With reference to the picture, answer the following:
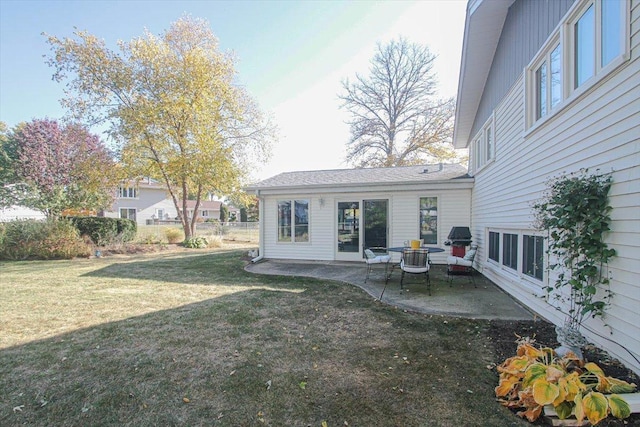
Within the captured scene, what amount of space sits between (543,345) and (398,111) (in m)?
19.8

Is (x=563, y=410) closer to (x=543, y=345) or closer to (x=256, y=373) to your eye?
(x=543, y=345)

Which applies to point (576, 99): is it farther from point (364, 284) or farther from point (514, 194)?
point (364, 284)

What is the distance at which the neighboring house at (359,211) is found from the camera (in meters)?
9.09

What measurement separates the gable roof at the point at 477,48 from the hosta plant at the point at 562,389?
6.50 meters

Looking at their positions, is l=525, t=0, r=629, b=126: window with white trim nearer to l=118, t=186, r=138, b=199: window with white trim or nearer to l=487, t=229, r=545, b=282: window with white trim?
l=487, t=229, r=545, b=282: window with white trim

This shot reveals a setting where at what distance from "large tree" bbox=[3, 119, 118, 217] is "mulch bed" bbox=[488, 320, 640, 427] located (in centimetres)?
1962

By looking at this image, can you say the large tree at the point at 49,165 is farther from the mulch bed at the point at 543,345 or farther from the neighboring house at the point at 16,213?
the mulch bed at the point at 543,345

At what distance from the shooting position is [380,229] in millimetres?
9578

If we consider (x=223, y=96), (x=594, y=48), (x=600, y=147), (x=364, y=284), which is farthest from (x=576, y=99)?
(x=223, y=96)

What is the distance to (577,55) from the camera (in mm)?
3668

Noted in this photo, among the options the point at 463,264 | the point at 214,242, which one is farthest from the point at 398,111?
the point at 463,264

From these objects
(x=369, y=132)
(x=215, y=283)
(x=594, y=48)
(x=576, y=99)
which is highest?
(x=369, y=132)

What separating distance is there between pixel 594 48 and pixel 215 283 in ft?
24.4

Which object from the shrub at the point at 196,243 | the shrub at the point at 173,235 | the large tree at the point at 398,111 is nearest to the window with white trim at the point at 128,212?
the shrub at the point at 173,235
